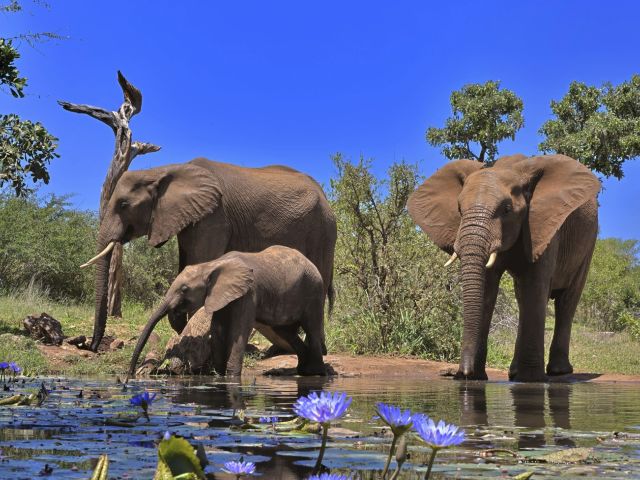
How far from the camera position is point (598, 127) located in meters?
28.9

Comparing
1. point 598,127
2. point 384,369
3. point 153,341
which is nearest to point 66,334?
point 153,341

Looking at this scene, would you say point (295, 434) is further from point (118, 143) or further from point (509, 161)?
point (118, 143)

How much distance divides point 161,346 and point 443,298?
18.5 ft

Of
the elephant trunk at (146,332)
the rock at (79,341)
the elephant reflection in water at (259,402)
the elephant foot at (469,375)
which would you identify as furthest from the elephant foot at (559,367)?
the rock at (79,341)

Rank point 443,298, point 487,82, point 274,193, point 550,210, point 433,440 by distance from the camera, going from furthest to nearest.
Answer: point 487,82 < point 443,298 < point 274,193 < point 550,210 < point 433,440

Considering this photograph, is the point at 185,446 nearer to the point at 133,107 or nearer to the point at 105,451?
the point at 105,451

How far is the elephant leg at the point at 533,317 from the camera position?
10750mm

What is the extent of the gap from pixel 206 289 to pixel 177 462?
786cm

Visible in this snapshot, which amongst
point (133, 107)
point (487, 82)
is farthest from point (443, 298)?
point (487, 82)

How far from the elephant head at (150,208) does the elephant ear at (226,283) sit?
2413 millimetres

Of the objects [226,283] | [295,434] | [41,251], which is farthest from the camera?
[41,251]

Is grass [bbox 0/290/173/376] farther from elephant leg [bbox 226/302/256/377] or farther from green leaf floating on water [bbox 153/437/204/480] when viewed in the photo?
green leaf floating on water [bbox 153/437/204/480]

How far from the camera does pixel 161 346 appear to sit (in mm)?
12195

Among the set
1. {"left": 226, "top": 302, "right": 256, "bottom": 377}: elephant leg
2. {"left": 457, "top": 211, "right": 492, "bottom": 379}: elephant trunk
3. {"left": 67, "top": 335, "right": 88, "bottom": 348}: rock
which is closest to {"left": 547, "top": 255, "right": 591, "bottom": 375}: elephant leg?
{"left": 457, "top": 211, "right": 492, "bottom": 379}: elephant trunk
